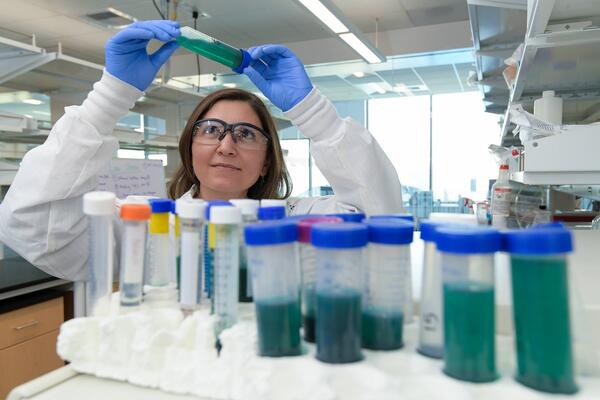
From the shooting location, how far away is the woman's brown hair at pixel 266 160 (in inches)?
66.8

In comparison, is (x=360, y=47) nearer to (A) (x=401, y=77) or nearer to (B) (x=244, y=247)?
(A) (x=401, y=77)

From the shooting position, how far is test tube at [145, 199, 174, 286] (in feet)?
2.40

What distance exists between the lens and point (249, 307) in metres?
0.72

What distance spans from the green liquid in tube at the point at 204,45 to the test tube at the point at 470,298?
2.70ft

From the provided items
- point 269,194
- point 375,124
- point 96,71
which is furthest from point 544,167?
point 375,124

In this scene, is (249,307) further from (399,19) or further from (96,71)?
(399,19)

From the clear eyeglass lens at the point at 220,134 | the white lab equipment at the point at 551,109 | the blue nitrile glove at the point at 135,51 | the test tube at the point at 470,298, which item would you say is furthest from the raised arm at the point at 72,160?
the white lab equipment at the point at 551,109

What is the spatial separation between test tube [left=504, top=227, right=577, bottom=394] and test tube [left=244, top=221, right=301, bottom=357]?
0.27 meters

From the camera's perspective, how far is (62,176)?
1236mm

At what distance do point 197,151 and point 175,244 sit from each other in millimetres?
850

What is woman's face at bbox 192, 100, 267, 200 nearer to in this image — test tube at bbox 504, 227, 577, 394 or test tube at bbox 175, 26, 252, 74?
test tube at bbox 175, 26, 252, 74

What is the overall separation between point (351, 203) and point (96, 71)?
2.35 m

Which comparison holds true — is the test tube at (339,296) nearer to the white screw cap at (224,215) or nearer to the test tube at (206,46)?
the white screw cap at (224,215)

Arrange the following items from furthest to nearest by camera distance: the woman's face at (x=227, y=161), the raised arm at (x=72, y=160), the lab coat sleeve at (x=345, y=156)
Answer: the woman's face at (x=227, y=161) < the lab coat sleeve at (x=345, y=156) < the raised arm at (x=72, y=160)
